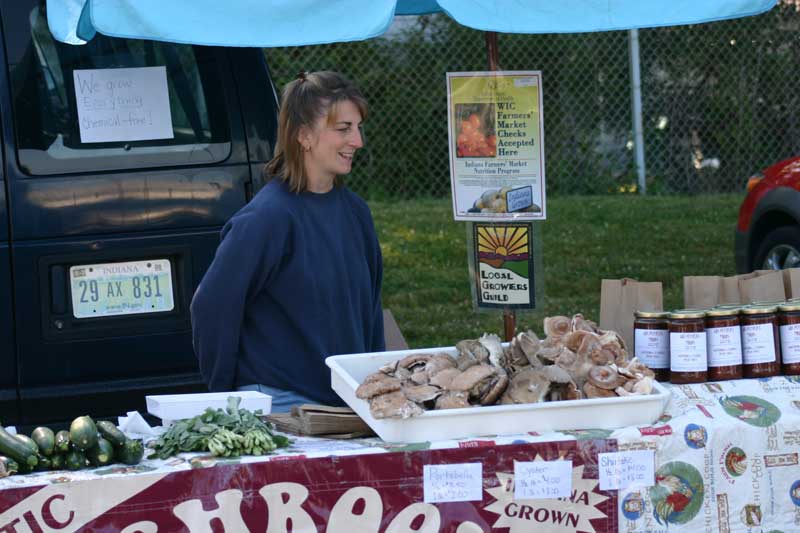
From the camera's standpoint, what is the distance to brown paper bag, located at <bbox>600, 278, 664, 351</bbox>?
3.76m

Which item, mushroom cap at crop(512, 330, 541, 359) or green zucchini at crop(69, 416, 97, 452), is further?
mushroom cap at crop(512, 330, 541, 359)

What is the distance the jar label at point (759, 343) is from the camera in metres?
3.48

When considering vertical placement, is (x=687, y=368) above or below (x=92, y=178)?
below

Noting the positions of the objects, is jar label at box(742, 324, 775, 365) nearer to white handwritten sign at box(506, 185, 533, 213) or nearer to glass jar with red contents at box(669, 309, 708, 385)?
glass jar with red contents at box(669, 309, 708, 385)

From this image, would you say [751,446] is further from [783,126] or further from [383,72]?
[783,126]

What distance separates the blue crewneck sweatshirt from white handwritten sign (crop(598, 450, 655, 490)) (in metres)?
1.06

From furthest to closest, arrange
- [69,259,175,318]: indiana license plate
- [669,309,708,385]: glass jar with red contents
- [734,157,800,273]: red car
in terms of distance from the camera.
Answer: [734,157,800,273]: red car → [69,259,175,318]: indiana license plate → [669,309,708,385]: glass jar with red contents

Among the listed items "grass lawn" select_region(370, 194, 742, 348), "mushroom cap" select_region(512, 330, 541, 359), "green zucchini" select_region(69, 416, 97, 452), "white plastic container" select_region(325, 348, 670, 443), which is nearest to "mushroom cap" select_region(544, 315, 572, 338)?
"mushroom cap" select_region(512, 330, 541, 359)

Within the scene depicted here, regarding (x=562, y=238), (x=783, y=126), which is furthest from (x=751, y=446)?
(x=783, y=126)

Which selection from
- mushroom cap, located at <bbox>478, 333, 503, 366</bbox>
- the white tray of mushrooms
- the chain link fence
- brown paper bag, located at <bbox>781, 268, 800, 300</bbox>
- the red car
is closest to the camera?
the white tray of mushrooms

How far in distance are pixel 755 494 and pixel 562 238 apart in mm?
6995

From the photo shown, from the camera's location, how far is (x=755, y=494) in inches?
127

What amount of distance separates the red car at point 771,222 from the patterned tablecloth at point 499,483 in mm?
4149

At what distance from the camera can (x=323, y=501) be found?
2957 mm
